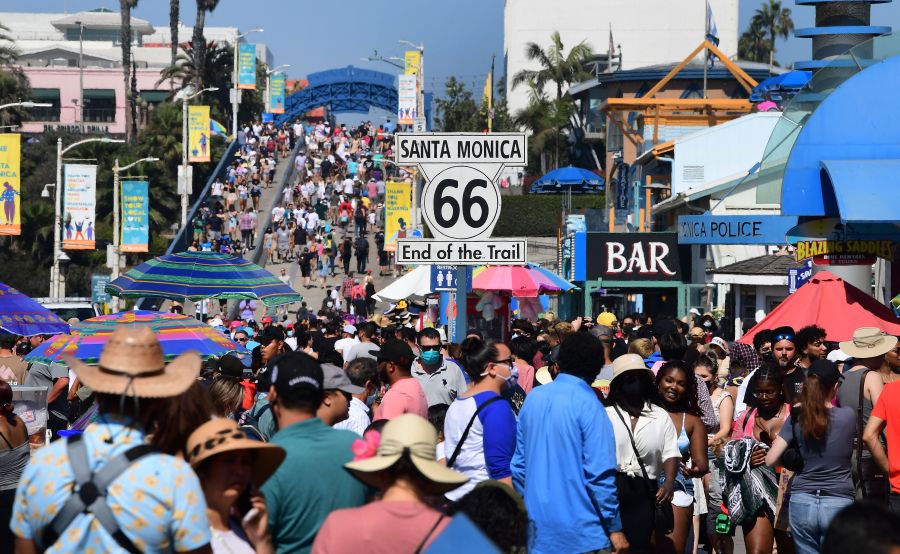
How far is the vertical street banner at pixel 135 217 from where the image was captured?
39.8 metres

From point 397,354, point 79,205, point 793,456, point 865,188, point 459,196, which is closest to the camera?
point 793,456

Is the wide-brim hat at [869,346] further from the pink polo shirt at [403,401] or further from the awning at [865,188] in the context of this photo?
the awning at [865,188]

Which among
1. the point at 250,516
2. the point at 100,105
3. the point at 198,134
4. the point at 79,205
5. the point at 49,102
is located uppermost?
the point at 100,105

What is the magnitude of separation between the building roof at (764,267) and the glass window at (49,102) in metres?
85.1

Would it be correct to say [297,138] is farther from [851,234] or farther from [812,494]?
[812,494]

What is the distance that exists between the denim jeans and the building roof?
20.7 m

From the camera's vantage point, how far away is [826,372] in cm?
856

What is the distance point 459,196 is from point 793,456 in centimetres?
310

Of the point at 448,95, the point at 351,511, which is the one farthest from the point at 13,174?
the point at 448,95

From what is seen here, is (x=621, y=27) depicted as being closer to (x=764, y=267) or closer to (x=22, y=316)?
(x=764, y=267)

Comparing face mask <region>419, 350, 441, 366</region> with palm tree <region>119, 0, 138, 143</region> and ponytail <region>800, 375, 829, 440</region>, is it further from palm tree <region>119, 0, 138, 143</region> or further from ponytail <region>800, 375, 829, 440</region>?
palm tree <region>119, 0, 138, 143</region>

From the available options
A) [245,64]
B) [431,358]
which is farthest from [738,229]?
[245,64]

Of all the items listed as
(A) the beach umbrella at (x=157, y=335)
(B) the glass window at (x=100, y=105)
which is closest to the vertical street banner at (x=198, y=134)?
(A) the beach umbrella at (x=157, y=335)

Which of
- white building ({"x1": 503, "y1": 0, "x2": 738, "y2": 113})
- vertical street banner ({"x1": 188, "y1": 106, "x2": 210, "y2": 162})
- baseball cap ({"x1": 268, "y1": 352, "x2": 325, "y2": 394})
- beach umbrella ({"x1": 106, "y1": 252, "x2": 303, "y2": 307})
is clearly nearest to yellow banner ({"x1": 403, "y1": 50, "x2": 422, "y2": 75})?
vertical street banner ({"x1": 188, "y1": 106, "x2": 210, "y2": 162})
